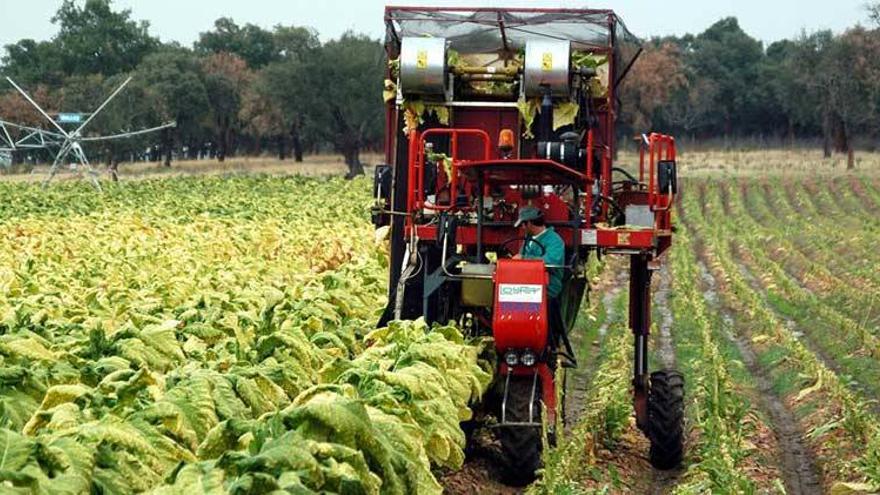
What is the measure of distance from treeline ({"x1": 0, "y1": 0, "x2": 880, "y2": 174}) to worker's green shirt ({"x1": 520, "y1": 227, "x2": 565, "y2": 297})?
43.9 m

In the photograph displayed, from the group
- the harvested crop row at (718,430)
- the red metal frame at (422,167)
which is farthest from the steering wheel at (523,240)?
the harvested crop row at (718,430)

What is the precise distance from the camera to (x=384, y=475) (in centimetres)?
746

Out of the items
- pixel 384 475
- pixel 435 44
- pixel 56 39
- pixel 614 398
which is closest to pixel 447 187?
pixel 435 44

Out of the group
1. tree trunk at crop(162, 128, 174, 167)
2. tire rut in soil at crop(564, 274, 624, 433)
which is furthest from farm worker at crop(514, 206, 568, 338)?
tree trunk at crop(162, 128, 174, 167)

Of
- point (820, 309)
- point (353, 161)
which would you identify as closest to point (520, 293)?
point (820, 309)

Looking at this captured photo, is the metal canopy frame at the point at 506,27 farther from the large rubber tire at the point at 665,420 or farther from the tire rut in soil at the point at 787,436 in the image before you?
the tire rut in soil at the point at 787,436

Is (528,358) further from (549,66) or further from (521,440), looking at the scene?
(549,66)

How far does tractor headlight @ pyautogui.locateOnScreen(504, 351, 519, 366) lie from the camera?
11.2 meters

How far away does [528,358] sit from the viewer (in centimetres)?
1120

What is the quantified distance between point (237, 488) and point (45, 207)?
36.1 meters

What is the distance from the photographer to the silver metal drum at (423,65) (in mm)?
13500

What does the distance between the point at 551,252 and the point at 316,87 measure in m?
68.1

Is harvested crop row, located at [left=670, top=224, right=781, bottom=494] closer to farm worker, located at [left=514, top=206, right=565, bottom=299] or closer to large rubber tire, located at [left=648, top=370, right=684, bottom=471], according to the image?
large rubber tire, located at [left=648, top=370, right=684, bottom=471]

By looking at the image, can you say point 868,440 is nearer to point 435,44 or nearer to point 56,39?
point 435,44
